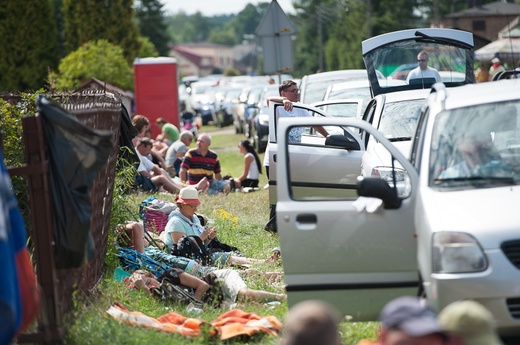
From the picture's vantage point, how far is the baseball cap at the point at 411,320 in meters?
4.62

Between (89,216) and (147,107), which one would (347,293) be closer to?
(89,216)

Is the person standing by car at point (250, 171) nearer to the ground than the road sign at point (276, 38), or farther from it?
nearer to the ground

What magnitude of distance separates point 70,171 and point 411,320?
303cm

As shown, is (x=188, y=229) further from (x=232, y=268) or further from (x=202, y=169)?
(x=202, y=169)

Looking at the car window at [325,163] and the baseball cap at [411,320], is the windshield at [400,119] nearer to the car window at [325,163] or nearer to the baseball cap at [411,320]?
the car window at [325,163]

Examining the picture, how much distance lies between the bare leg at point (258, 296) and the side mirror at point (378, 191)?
250cm

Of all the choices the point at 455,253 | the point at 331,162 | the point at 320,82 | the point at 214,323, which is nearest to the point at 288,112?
the point at 331,162

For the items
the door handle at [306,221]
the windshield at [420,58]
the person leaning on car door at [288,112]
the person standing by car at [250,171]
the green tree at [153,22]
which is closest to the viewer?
the door handle at [306,221]

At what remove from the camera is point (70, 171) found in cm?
690

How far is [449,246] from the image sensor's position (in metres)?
6.30

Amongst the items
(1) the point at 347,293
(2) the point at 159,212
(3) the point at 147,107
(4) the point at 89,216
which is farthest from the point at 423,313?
(3) the point at 147,107

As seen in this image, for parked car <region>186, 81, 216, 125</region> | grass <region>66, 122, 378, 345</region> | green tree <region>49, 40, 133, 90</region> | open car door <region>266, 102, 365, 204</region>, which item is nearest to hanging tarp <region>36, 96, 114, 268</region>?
grass <region>66, 122, 378, 345</region>

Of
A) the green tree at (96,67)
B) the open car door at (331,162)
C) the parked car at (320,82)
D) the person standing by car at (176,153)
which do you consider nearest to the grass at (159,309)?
the open car door at (331,162)

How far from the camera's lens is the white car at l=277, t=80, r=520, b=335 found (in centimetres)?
630
